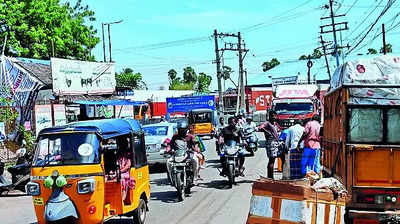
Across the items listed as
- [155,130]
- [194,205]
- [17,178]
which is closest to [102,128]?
[194,205]

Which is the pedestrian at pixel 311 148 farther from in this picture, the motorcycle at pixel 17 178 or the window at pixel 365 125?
the motorcycle at pixel 17 178

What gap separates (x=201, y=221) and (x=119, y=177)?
204 centimetres

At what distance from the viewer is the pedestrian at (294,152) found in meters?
12.6

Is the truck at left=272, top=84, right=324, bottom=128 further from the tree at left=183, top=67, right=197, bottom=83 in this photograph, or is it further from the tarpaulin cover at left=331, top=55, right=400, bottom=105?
the tree at left=183, top=67, right=197, bottom=83

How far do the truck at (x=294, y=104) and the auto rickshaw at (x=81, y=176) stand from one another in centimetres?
1834

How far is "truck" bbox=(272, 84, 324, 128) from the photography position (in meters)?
26.9

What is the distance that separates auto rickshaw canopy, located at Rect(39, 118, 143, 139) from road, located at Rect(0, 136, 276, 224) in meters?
1.94

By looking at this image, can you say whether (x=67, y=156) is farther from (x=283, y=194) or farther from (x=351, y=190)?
(x=351, y=190)

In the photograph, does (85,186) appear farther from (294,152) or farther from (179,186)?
(294,152)

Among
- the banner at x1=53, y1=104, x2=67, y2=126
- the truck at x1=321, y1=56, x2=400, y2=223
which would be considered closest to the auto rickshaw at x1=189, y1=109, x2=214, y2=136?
the banner at x1=53, y1=104, x2=67, y2=126

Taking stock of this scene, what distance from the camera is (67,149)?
837 centimetres

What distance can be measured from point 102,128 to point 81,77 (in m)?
23.5

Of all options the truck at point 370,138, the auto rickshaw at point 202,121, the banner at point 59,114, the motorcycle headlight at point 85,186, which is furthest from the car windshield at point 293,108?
the motorcycle headlight at point 85,186

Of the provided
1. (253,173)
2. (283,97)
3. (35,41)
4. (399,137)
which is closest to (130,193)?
(399,137)
